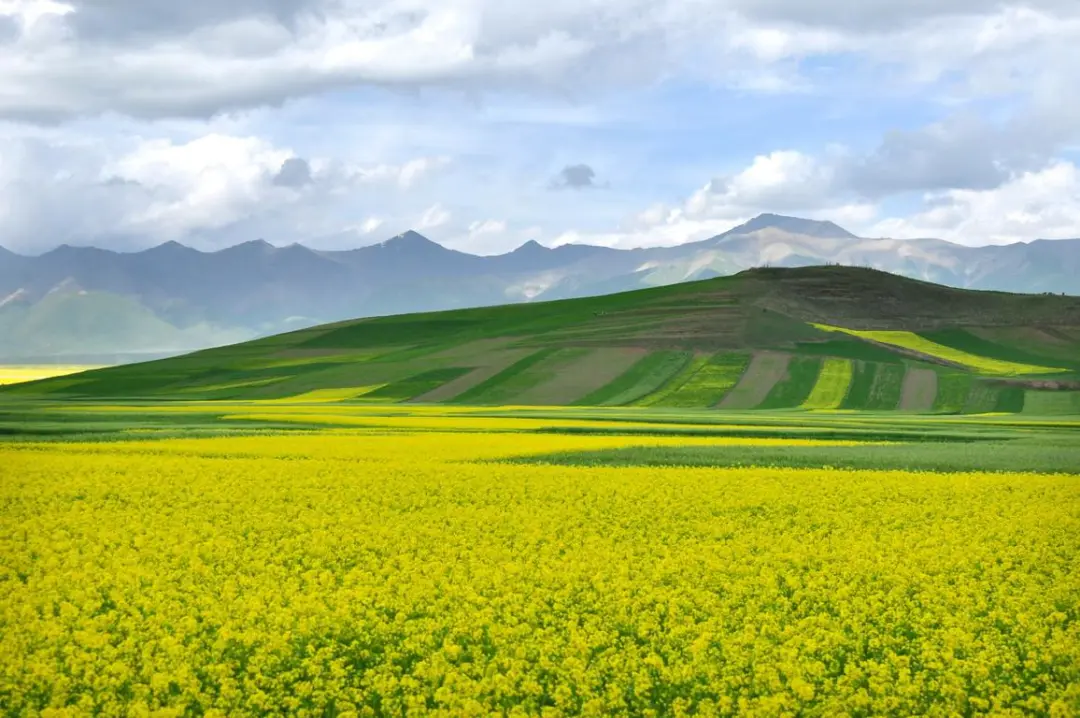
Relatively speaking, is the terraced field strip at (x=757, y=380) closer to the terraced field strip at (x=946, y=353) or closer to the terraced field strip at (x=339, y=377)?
the terraced field strip at (x=946, y=353)

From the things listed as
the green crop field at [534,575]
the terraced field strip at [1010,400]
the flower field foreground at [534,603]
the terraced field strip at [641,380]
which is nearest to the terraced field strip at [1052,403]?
the terraced field strip at [1010,400]

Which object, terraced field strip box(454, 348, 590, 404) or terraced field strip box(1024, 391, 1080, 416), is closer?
terraced field strip box(1024, 391, 1080, 416)

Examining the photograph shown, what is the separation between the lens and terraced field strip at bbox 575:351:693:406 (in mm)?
127312

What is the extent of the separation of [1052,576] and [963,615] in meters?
5.21

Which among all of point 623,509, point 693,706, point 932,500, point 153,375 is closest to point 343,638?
point 693,706

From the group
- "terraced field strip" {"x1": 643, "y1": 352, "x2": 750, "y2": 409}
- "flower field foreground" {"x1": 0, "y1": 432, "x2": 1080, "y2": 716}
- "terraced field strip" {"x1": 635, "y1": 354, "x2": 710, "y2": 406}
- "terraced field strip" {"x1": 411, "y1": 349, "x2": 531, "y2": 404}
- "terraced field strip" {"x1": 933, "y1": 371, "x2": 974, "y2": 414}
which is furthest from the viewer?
"terraced field strip" {"x1": 411, "y1": 349, "x2": 531, "y2": 404}

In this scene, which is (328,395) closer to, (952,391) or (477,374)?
(477,374)

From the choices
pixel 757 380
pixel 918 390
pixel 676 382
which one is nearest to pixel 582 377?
pixel 676 382

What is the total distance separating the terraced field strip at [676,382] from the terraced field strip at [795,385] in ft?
37.7

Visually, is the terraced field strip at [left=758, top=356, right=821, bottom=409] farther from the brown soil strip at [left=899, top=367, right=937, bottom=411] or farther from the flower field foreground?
the flower field foreground

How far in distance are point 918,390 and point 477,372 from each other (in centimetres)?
5587

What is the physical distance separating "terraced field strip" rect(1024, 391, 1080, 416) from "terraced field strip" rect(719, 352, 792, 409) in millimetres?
28279

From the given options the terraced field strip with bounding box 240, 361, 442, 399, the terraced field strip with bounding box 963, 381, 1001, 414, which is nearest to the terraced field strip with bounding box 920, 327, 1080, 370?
the terraced field strip with bounding box 963, 381, 1001, 414

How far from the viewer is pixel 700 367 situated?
14312 cm
